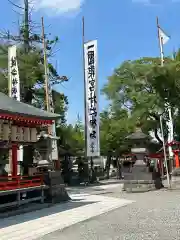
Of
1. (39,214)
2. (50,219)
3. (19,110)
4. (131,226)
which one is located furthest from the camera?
(19,110)

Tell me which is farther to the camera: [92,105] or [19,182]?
[92,105]

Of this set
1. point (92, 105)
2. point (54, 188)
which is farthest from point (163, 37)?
point (54, 188)

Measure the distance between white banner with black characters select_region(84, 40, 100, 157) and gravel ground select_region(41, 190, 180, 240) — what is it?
10445mm

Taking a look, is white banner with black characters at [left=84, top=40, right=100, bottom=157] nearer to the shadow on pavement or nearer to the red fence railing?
the shadow on pavement

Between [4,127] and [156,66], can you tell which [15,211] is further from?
[156,66]

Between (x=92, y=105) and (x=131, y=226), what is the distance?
14203mm

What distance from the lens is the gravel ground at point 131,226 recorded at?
311 inches

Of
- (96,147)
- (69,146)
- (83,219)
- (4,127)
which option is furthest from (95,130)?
A: (83,219)

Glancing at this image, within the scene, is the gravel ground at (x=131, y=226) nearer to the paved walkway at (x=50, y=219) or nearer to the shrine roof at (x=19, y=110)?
the paved walkway at (x=50, y=219)

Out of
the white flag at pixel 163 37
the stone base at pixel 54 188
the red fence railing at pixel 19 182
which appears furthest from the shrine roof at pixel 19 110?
the white flag at pixel 163 37

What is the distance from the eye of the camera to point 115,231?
8.45m

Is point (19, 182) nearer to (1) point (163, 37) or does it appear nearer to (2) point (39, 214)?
(2) point (39, 214)

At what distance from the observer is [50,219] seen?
10430 millimetres

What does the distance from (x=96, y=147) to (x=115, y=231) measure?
14.1m
